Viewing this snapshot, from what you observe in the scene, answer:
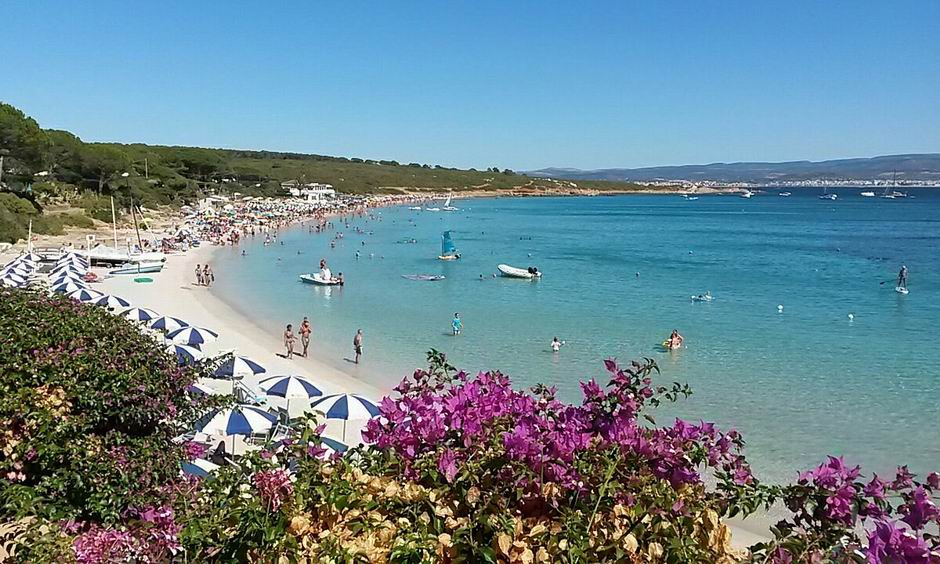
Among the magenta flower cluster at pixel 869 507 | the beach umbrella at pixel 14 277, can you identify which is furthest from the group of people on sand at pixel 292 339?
the magenta flower cluster at pixel 869 507

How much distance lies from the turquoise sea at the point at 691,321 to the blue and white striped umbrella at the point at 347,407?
671 cm

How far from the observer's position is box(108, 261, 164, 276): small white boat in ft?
109

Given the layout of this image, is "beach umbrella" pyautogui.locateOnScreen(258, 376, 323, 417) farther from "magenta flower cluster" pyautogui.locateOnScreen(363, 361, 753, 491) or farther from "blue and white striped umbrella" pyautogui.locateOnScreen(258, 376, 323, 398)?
"magenta flower cluster" pyautogui.locateOnScreen(363, 361, 753, 491)

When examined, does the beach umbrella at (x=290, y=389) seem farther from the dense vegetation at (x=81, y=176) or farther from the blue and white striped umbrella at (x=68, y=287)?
the dense vegetation at (x=81, y=176)

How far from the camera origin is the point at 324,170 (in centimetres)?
16700

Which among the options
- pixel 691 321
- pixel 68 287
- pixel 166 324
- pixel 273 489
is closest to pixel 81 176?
pixel 68 287

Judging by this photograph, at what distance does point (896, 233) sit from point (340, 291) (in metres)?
71.0

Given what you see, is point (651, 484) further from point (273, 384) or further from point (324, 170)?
point (324, 170)

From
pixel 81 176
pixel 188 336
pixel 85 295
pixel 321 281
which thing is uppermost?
pixel 81 176

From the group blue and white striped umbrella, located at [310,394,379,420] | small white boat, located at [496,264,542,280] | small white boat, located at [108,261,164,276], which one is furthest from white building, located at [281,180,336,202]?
blue and white striped umbrella, located at [310,394,379,420]

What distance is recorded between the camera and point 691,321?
27984 millimetres

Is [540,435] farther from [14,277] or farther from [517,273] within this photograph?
[517,273]

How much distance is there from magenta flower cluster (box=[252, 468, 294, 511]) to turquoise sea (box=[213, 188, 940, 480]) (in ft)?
37.7

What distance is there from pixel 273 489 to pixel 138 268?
113 ft
